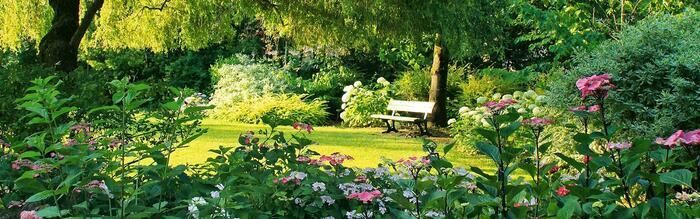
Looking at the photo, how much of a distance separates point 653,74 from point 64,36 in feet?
15.6

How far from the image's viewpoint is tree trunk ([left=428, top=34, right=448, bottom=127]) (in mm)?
11375

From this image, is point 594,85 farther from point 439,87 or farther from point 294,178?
point 439,87

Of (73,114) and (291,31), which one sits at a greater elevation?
(291,31)

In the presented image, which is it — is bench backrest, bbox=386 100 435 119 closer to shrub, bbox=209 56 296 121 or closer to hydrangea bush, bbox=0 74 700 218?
shrub, bbox=209 56 296 121

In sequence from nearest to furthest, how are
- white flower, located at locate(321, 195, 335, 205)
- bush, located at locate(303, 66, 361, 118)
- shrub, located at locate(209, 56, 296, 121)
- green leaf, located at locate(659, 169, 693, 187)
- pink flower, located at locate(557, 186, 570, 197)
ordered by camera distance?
green leaf, located at locate(659, 169, 693, 187), pink flower, located at locate(557, 186, 570, 197), white flower, located at locate(321, 195, 335, 205), bush, located at locate(303, 66, 361, 118), shrub, located at locate(209, 56, 296, 121)

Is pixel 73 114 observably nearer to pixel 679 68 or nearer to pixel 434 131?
pixel 679 68

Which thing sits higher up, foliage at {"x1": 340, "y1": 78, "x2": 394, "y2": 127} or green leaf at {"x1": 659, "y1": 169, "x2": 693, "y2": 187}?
green leaf at {"x1": 659, "y1": 169, "x2": 693, "y2": 187}

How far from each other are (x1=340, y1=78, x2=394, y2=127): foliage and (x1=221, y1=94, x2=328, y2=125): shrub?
20.7 inches

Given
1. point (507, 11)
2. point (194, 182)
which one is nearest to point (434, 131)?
point (507, 11)

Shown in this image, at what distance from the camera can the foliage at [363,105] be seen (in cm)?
1241

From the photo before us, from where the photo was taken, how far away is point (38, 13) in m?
8.77

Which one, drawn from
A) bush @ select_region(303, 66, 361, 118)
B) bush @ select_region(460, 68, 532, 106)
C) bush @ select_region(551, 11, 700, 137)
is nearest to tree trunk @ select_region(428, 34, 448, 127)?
bush @ select_region(460, 68, 532, 106)

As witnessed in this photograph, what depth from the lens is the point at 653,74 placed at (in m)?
5.32

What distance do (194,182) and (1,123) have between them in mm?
2730
